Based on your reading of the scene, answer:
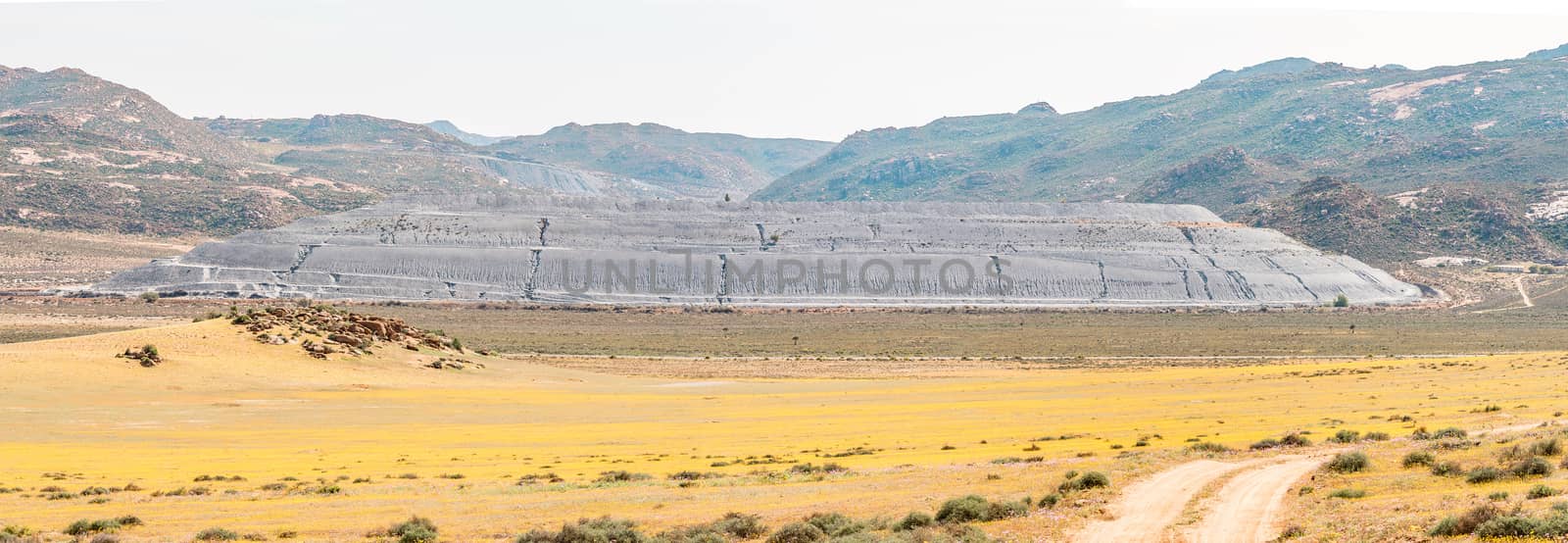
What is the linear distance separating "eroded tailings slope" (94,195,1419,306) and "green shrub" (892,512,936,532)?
9567cm

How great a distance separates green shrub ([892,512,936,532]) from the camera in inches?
753

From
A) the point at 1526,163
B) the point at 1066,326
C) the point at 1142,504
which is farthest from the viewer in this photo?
the point at 1526,163

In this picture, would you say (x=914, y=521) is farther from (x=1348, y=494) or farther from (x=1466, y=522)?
(x=1466, y=522)

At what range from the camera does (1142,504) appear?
20562 mm

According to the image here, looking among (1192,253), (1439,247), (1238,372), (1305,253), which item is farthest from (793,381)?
(1439,247)

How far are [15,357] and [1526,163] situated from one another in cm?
19847

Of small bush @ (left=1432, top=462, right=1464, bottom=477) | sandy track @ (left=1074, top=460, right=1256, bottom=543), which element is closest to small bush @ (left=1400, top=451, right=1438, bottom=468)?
small bush @ (left=1432, top=462, right=1464, bottom=477)

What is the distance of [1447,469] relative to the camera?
21.6 m

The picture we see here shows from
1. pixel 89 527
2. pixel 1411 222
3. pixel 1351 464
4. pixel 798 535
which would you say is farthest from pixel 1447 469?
pixel 1411 222

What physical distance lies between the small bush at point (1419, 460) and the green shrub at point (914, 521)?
949cm

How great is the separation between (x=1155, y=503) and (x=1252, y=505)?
144cm

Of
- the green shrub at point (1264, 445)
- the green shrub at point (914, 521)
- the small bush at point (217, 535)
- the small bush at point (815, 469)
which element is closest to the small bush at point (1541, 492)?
the green shrub at point (914, 521)

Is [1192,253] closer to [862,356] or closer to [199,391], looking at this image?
[862,356]

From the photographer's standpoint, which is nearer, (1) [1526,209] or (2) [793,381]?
(2) [793,381]
